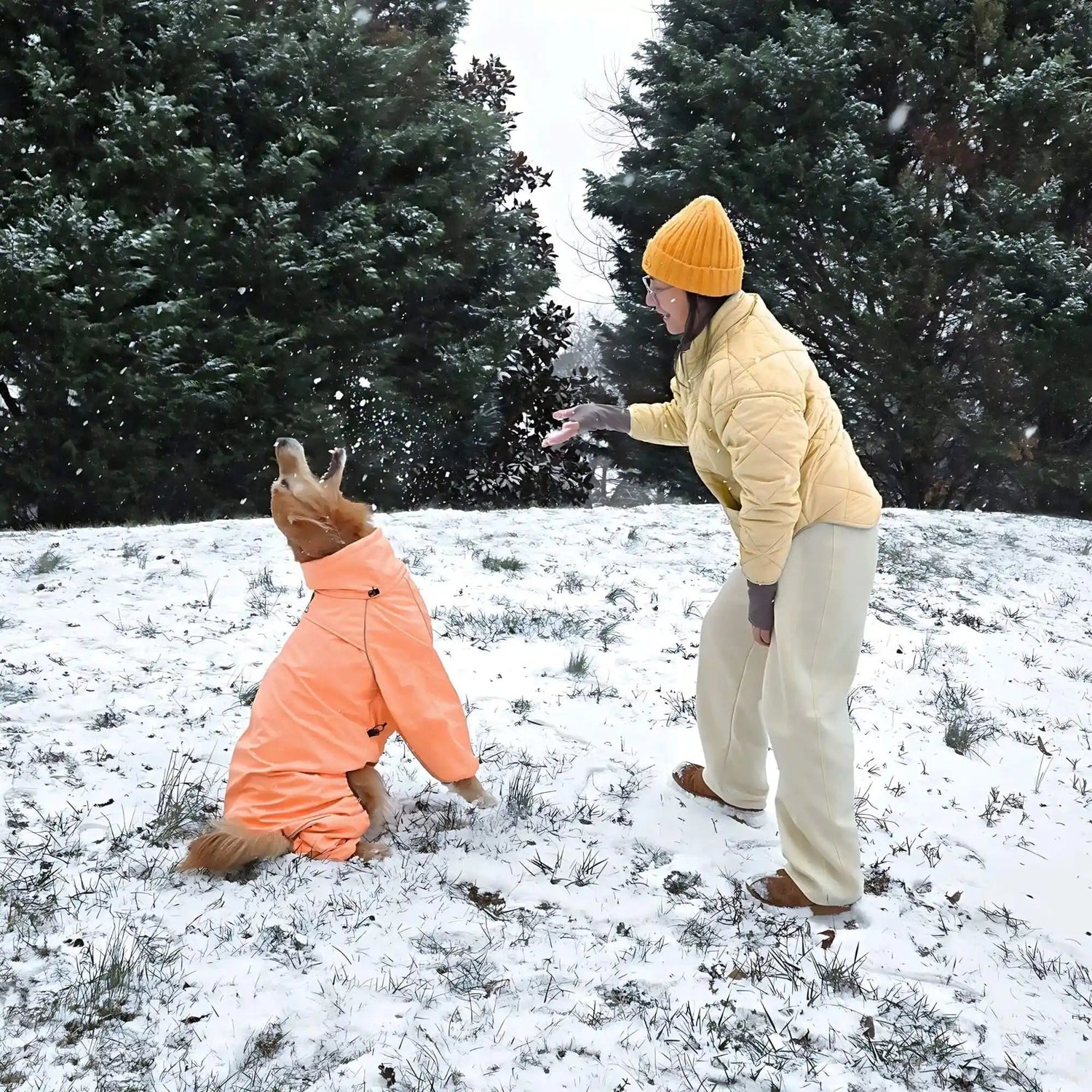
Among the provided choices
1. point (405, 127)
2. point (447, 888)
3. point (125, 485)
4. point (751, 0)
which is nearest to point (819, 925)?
point (447, 888)

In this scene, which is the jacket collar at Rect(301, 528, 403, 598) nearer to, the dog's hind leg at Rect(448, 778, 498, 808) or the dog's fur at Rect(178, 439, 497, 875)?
the dog's fur at Rect(178, 439, 497, 875)

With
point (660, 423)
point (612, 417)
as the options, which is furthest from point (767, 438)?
point (612, 417)

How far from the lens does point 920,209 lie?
40.3 feet

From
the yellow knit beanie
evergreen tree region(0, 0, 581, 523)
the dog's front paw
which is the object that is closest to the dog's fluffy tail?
the dog's front paw

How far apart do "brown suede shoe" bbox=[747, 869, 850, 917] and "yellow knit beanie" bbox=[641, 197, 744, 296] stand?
1889 millimetres

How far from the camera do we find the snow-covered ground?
2264 mm

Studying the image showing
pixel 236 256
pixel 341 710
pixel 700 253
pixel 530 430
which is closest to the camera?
pixel 700 253

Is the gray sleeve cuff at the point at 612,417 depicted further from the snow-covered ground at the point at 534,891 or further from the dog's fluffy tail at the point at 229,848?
the dog's fluffy tail at the point at 229,848

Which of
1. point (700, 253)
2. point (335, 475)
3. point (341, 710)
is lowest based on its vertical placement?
point (341, 710)

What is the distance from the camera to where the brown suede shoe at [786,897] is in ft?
9.43

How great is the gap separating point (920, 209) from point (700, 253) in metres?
11.2

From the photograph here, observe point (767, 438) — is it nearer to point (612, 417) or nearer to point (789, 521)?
point (789, 521)

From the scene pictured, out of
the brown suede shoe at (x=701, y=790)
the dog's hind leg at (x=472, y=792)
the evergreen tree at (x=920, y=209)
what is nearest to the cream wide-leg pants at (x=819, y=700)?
the brown suede shoe at (x=701, y=790)

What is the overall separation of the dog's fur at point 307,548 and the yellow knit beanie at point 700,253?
119 cm
